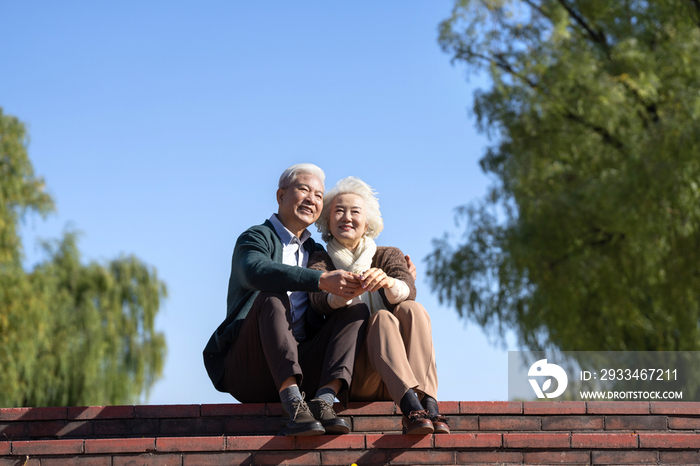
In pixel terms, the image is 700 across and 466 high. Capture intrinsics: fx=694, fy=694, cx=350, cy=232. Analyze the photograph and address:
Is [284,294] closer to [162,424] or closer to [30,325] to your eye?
[162,424]

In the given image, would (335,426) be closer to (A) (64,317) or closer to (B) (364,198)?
(B) (364,198)

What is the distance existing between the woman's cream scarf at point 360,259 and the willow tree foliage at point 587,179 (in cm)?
517

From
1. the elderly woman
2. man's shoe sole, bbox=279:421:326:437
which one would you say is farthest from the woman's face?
man's shoe sole, bbox=279:421:326:437

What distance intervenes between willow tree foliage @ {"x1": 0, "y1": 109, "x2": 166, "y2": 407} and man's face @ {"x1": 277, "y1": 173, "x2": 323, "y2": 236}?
25.6ft

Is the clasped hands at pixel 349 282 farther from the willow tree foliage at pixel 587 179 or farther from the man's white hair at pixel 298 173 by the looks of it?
the willow tree foliage at pixel 587 179

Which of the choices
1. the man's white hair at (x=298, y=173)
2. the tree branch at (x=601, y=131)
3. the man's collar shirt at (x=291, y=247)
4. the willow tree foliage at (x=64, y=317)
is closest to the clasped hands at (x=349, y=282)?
the man's collar shirt at (x=291, y=247)

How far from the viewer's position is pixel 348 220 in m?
3.41

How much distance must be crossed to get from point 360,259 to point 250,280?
1.83 feet

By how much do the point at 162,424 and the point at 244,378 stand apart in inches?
18.6

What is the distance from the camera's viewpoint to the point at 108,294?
13.0 m

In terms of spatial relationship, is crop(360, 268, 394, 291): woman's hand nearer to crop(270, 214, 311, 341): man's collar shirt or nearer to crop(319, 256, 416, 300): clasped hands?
crop(319, 256, 416, 300): clasped hands

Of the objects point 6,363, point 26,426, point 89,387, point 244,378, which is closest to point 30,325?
point 6,363

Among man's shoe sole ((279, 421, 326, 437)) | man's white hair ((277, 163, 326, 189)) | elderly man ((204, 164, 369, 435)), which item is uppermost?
man's white hair ((277, 163, 326, 189))

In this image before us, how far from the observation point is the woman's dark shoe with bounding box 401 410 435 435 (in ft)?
8.70
